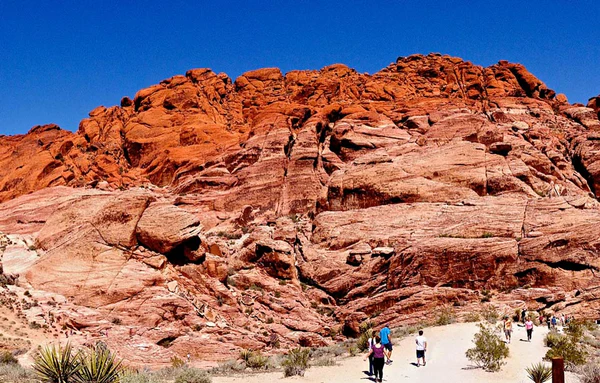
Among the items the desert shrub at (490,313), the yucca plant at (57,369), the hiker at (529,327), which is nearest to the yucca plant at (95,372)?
the yucca plant at (57,369)

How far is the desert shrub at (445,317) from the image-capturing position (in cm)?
2416

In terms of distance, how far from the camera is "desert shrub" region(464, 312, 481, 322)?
2394 centimetres

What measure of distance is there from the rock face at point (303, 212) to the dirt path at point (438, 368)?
7.51 m

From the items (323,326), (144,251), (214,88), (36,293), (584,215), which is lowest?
(323,326)

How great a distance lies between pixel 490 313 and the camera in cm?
2470

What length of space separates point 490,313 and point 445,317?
7.68 feet

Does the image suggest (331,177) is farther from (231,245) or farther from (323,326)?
(323,326)

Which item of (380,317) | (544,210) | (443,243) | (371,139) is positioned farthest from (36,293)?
(371,139)

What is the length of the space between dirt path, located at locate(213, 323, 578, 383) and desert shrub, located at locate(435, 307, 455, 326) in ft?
11.1

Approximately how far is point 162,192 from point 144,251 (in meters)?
23.3

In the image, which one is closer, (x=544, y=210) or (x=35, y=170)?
(x=544, y=210)

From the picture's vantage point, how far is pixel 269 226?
1658 inches

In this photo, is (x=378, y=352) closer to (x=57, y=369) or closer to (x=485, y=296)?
(x=57, y=369)

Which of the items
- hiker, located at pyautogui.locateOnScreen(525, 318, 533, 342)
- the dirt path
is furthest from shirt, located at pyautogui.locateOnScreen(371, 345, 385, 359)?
hiker, located at pyautogui.locateOnScreen(525, 318, 533, 342)
